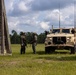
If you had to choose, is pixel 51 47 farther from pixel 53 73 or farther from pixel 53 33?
pixel 53 73

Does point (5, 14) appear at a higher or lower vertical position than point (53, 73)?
higher

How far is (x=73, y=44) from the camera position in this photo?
28094 millimetres

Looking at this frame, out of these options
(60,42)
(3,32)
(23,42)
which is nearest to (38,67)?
(3,32)

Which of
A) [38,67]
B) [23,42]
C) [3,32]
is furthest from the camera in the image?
[23,42]

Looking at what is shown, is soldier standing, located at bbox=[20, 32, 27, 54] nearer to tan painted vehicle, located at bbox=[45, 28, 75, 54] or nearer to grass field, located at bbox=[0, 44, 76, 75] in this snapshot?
tan painted vehicle, located at bbox=[45, 28, 75, 54]

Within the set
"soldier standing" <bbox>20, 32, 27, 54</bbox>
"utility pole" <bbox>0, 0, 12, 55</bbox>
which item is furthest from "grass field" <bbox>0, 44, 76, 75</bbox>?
"soldier standing" <bbox>20, 32, 27, 54</bbox>

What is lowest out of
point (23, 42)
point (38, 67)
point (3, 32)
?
point (38, 67)

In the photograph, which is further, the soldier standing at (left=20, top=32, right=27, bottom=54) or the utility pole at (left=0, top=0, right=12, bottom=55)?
the soldier standing at (left=20, top=32, right=27, bottom=54)

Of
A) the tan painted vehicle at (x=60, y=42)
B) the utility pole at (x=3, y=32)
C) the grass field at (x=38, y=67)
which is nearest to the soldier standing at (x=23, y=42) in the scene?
the tan painted vehicle at (x=60, y=42)

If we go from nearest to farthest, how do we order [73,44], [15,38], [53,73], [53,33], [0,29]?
[53,73]
[0,29]
[73,44]
[53,33]
[15,38]

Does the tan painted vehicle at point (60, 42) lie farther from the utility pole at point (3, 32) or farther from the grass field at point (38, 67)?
the grass field at point (38, 67)

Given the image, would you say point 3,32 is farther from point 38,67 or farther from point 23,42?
point 38,67

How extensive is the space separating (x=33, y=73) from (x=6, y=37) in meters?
14.3

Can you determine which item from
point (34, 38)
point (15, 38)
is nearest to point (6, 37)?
point (34, 38)
